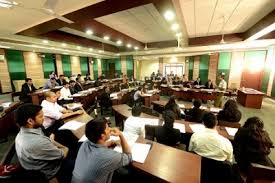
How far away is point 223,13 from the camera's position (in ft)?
13.1

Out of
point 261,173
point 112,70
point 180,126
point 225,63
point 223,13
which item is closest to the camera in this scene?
point 261,173

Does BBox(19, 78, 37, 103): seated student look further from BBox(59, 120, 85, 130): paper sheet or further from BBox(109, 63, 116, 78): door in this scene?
BBox(109, 63, 116, 78): door

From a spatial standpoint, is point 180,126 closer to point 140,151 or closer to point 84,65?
point 140,151

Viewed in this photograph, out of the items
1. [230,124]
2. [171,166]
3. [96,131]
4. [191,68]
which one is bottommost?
[230,124]

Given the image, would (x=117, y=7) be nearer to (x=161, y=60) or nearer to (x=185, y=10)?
(x=185, y=10)

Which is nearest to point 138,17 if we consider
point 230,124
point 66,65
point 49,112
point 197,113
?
point 197,113

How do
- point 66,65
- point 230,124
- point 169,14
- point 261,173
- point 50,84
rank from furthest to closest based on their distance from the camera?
1. point 66,65
2. point 50,84
3. point 169,14
4. point 230,124
5. point 261,173

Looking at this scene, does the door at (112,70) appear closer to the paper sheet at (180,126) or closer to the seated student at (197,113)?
the seated student at (197,113)

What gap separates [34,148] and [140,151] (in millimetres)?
1134

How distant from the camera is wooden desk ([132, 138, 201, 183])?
1.39 m

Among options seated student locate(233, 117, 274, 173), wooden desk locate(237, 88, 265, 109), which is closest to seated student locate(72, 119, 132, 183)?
seated student locate(233, 117, 274, 173)

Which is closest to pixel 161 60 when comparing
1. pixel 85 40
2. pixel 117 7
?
pixel 85 40

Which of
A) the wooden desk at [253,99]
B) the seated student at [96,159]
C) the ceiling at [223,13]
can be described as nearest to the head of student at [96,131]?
the seated student at [96,159]

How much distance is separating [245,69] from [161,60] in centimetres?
788
